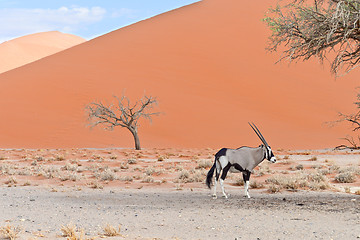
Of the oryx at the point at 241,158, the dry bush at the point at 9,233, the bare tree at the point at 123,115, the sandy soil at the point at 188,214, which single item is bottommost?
the sandy soil at the point at 188,214

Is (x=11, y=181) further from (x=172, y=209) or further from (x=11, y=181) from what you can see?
(x=172, y=209)

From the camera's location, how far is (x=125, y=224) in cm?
755

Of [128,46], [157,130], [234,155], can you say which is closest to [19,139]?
[157,130]

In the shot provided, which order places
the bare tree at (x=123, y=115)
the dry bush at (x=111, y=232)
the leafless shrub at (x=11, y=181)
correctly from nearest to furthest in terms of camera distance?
the dry bush at (x=111, y=232)
the leafless shrub at (x=11, y=181)
the bare tree at (x=123, y=115)

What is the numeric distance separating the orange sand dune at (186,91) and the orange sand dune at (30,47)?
72.7m

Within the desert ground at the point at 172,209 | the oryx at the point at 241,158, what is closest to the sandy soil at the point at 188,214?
the desert ground at the point at 172,209

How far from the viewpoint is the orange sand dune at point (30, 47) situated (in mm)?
131250

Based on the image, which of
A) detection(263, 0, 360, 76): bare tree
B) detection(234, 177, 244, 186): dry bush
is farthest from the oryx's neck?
detection(234, 177, 244, 186): dry bush

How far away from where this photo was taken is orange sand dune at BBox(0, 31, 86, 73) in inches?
5167

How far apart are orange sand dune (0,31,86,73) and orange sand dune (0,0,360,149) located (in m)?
72.7

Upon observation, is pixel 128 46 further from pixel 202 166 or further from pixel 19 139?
pixel 202 166

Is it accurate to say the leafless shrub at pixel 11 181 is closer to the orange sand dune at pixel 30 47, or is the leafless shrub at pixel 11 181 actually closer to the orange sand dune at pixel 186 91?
the orange sand dune at pixel 186 91

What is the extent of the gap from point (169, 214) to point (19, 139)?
3511cm

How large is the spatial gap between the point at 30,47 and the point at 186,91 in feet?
348
